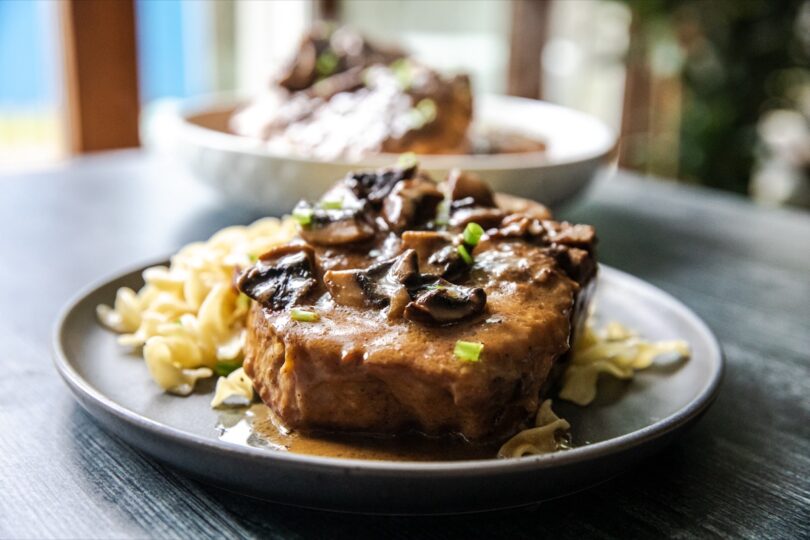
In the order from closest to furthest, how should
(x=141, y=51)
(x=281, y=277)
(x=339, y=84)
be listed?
(x=281, y=277) < (x=339, y=84) < (x=141, y=51)

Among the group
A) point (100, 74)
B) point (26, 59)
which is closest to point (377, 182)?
point (100, 74)

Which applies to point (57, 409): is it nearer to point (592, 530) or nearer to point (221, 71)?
point (592, 530)

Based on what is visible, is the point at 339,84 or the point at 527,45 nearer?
the point at 339,84

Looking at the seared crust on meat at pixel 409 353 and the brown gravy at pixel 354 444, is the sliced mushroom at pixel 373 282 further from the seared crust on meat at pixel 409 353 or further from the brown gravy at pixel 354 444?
the brown gravy at pixel 354 444

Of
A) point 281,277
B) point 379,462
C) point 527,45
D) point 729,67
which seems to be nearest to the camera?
point 379,462

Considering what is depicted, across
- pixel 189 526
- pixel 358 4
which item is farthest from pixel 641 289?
A: pixel 358 4

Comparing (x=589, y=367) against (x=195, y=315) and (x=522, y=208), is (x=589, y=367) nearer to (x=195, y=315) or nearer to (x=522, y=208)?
(x=522, y=208)

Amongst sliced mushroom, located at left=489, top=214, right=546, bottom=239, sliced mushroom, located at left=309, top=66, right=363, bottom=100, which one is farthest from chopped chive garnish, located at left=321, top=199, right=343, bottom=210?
sliced mushroom, located at left=309, top=66, right=363, bottom=100
